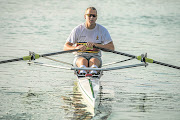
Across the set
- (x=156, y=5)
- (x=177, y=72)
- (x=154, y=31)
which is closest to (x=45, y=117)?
(x=177, y=72)

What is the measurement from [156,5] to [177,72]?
29465 millimetres

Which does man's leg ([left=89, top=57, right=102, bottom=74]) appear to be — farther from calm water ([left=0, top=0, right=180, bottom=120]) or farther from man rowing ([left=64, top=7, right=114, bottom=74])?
calm water ([left=0, top=0, right=180, bottom=120])

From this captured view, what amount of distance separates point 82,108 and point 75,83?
2.56 meters

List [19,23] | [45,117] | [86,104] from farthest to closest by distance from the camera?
1. [19,23]
2. [86,104]
3. [45,117]

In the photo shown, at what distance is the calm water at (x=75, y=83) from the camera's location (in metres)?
8.49

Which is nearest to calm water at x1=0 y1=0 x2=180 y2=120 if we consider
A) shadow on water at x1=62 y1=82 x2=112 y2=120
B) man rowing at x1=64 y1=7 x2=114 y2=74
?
shadow on water at x1=62 y1=82 x2=112 y2=120

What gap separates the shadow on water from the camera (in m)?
8.12

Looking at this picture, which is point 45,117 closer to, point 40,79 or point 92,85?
→ point 92,85

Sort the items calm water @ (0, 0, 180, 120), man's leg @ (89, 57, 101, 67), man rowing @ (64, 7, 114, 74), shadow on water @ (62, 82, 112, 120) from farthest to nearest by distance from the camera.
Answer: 1. man rowing @ (64, 7, 114, 74)
2. man's leg @ (89, 57, 101, 67)
3. calm water @ (0, 0, 180, 120)
4. shadow on water @ (62, 82, 112, 120)

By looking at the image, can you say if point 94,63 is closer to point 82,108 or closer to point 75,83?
point 75,83

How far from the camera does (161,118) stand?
27.0ft

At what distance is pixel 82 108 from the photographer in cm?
872

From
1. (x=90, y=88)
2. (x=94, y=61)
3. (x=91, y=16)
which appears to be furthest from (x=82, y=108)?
(x=91, y=16)

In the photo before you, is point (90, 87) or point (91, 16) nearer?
point (90, 87)
